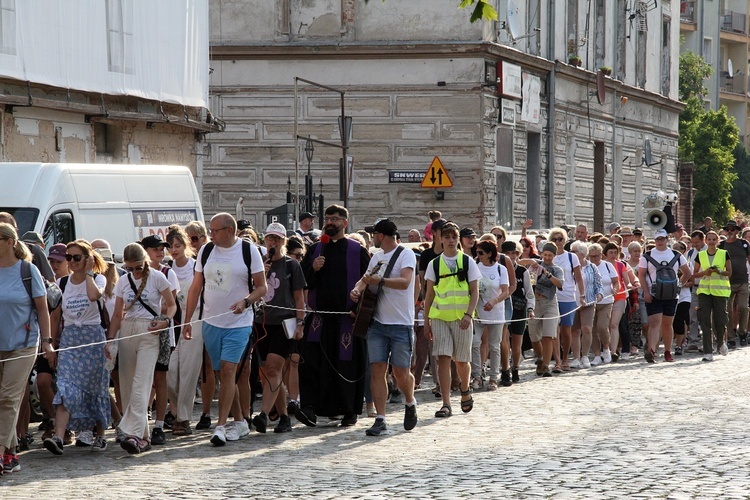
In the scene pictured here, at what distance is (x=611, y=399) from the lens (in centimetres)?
1623

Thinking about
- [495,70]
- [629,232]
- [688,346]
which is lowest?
[688,346]

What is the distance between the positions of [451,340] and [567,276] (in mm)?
5927

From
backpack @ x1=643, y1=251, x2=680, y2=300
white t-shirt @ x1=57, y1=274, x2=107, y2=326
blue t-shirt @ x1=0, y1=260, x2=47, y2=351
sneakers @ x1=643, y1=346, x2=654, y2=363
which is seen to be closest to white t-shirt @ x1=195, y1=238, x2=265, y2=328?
white t-shirt @ x1=57, y1=274, x2=107, y2=326

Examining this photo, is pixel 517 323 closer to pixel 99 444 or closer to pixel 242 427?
pixel 242 427

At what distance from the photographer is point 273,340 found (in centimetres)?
1362

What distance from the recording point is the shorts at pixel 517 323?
18.8 meters

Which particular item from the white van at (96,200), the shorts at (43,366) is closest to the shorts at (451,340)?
the shorts at (43,366)

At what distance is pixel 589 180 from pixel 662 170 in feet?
30.6

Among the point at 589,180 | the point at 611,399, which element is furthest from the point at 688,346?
the point at 589,180

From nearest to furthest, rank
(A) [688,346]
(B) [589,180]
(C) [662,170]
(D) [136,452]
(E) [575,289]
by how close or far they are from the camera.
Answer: (D) [136,452] < (E) [575,289] < (A) [688,346] < (B) [589,180] < (C) [662,170]

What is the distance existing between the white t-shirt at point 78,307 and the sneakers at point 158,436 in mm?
1129

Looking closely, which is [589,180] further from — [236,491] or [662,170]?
[236,491]

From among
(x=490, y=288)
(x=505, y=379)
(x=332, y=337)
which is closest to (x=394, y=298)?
(x=332, y=337)

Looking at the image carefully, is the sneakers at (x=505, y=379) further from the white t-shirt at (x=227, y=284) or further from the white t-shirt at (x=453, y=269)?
the white t-shirt at (x=227, y=284)
